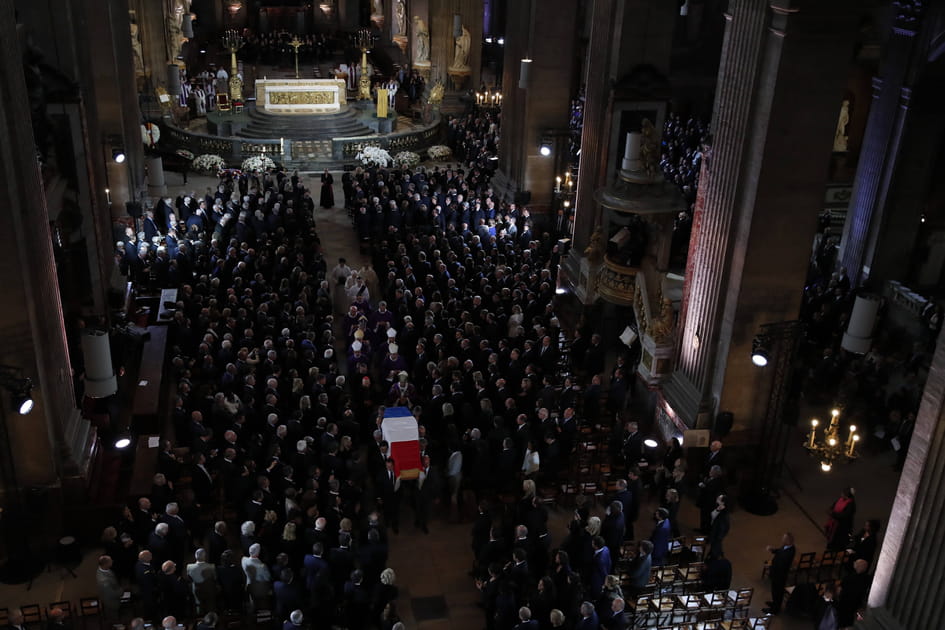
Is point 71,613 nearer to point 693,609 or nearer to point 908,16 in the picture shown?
point 693,609

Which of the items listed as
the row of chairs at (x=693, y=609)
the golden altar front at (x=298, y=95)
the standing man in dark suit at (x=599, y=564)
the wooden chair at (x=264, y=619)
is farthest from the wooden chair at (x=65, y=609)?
the golden altar front at (x=298, y=95)

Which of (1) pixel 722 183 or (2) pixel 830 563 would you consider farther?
(1) pixel 722 183

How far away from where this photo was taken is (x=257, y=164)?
89.5ft

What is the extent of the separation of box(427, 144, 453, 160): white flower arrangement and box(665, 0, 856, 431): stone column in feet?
59.6

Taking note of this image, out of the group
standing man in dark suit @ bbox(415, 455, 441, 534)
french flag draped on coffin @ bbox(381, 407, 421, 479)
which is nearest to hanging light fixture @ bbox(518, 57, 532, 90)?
french flag draped on coffin @ bbox(381, 407, 421, 479)

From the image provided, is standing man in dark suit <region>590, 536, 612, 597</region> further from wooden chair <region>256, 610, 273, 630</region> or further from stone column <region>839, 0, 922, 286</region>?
stone column <region>839, 0, 922, 286</region>

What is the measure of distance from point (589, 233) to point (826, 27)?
7571 mm

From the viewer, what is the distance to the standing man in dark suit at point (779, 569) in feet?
35.5

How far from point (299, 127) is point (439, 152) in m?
4.55

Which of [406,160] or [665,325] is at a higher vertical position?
[665,325]

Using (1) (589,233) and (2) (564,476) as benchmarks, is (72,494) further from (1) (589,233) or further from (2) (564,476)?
(1) (589,233)

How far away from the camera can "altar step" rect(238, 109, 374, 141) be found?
1179 inches

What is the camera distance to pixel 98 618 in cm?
1077

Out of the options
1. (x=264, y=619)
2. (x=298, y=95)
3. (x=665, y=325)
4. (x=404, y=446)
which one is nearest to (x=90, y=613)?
(x=264, y=619)
